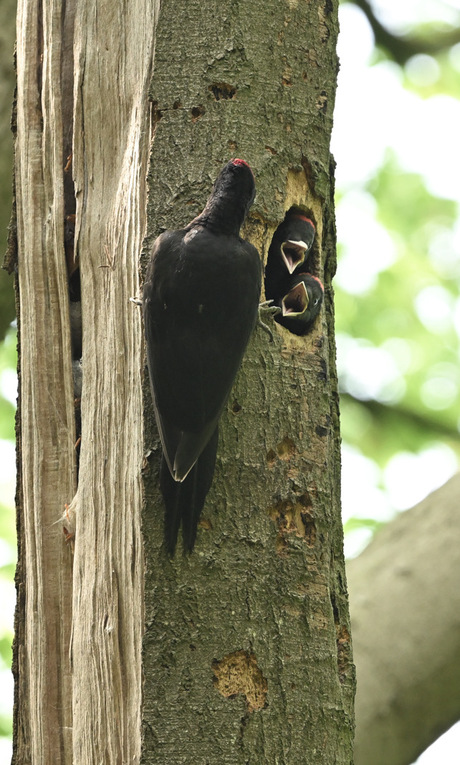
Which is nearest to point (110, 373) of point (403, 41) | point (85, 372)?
point (85, 372)

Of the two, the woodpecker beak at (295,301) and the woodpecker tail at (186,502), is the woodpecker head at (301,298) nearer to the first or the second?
the woodpecker beak at (295,301)

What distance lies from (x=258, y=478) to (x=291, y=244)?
717mm

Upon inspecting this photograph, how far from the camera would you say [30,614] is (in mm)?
2559

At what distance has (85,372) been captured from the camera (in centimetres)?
250

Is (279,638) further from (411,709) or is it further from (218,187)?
(411,709)

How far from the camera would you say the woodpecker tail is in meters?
2.16

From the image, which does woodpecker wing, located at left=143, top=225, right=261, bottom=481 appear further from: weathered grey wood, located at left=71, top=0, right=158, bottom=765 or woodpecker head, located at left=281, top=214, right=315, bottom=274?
woodpecker head, located at left=281, top=214, right=315, bottom=274

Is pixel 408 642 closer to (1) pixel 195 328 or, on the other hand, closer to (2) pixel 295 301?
(2) pixel 295 301

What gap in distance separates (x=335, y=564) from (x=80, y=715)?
76 cm

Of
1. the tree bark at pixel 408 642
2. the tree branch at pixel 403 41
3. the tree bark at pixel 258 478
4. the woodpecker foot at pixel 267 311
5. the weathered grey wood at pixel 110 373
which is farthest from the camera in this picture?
the tree branch at pixel 403 41

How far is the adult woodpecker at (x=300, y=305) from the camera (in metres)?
2.52

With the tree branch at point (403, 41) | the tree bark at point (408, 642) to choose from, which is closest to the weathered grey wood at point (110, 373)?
the tree bark at point (408, 642)

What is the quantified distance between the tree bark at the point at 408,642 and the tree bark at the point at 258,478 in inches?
81.3

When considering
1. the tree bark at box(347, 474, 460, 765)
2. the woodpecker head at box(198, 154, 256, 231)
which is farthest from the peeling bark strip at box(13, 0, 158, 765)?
the tree bark at box(347, 474, 460, 765)
